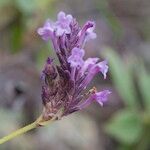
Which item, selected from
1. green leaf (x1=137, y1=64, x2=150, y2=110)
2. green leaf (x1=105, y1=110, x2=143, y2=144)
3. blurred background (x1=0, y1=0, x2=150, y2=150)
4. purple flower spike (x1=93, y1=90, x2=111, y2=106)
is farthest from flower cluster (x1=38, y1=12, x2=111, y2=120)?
green leaf (x1=137, y1=64, x2=150, y2=110)

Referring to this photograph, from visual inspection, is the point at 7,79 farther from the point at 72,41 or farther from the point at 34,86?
the point at 72,41

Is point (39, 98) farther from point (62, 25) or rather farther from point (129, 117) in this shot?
point (62, 25)

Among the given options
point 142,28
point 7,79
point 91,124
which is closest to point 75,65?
point 7,79

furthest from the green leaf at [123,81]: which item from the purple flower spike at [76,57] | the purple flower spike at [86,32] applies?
the purple flower spike at [76,57]

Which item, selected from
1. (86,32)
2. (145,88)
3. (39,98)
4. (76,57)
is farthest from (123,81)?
(76,57)

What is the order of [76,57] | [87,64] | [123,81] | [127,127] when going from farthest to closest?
[123,81] < [127,127] < [87,64] < [76,57]

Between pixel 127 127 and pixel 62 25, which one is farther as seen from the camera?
pixel 127 127

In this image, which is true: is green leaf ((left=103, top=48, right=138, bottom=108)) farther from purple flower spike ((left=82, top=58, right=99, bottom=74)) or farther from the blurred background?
purple flower spike ((left=82, top=58, right=99, bottom=74))
